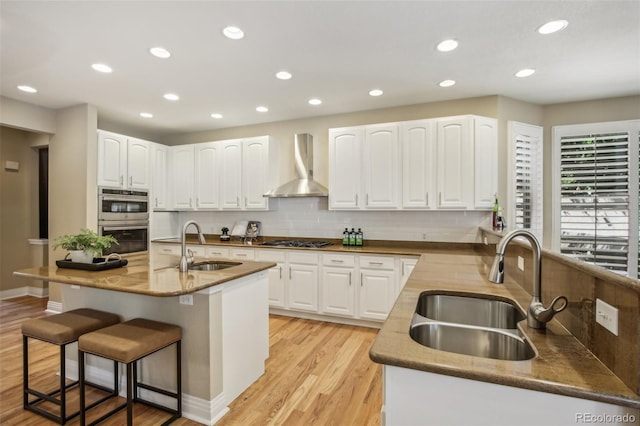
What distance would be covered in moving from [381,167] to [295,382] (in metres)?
2.52

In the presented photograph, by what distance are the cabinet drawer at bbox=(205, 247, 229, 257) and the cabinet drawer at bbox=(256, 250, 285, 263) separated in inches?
Answer: 20.9

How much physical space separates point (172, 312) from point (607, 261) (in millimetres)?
4484

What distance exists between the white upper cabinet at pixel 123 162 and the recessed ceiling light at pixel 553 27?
4.88 metres

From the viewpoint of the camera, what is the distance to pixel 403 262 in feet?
11.3

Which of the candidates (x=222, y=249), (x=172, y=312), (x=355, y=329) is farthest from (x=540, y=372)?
(x=222, y=249)

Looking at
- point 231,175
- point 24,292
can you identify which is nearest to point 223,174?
point 231,175

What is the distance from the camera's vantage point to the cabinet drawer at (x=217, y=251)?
172 inches

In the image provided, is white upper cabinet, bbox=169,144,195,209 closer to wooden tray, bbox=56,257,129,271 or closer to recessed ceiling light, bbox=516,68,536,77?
wooden tray, bbox=56,257,129,271

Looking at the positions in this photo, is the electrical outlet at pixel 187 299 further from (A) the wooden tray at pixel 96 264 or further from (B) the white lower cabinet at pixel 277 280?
(B) the white lower cabinet at pixel 277 280

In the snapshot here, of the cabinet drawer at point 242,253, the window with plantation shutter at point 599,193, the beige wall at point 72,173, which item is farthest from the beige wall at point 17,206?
the window with plantation shutter at point 599,193

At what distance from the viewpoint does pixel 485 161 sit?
3.46 metres

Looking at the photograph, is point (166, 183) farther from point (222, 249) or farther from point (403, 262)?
point (403, 262)

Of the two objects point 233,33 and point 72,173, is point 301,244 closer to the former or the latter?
point 233,33

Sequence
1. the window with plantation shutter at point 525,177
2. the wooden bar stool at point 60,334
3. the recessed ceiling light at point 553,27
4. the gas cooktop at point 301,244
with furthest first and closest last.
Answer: the gas cooktop at point 301,244 → the window with plantation shutter at point 525,177 → the recessed ceiling light at point 553,27 → the wooden bar stool at point 60,334
